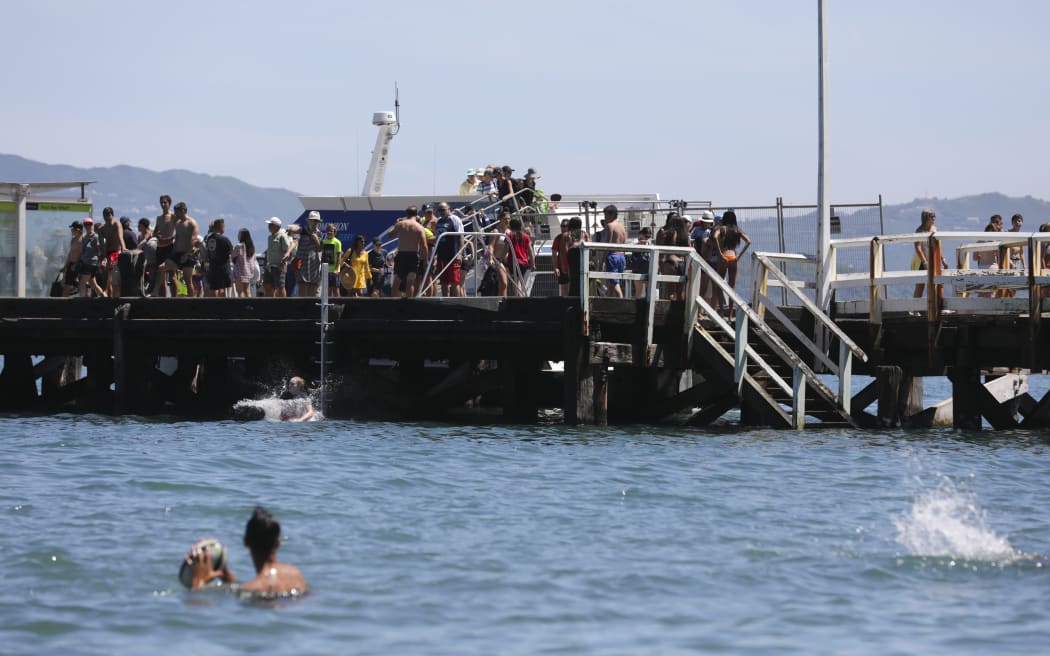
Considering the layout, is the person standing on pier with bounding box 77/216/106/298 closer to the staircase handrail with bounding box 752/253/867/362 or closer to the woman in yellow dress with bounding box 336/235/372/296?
the woman in yellow dress with bounding box 336/235/372/296

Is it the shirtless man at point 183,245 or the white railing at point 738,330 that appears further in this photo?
the shirtless man at point 183,245

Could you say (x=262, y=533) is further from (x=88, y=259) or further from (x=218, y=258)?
(x=88, y=259)

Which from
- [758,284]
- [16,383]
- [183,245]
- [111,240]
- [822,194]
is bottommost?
[16,383]

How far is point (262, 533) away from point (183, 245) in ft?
41.2

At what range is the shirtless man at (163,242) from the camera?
70.3 ft

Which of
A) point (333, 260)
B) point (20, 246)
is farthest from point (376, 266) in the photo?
point (20, 246)

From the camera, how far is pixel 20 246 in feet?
80.9

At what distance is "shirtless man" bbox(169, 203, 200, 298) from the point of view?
69.3 feet

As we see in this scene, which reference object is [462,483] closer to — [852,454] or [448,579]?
[448,579]

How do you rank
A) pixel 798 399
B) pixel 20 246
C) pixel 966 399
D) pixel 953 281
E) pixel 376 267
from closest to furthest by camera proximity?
1. pixel 798 399
2. pixel 953 281
3. pixel 966 399
4. pixel 20 246
5. pixel 376 267

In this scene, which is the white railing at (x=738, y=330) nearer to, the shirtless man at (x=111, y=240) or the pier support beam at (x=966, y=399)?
the pier support beam at (x=966, y=399)

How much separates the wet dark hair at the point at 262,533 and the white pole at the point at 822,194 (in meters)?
12.2

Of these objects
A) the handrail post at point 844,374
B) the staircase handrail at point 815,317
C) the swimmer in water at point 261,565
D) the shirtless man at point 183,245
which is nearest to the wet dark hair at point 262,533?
the swimmer in water at point 261,565

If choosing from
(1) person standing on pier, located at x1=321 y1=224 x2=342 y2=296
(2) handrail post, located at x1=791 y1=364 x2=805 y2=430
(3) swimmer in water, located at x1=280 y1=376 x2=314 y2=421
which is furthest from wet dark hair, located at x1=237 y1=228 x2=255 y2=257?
(2) handrail post, located at x1=791 y1=364 x2=805 y2=430
